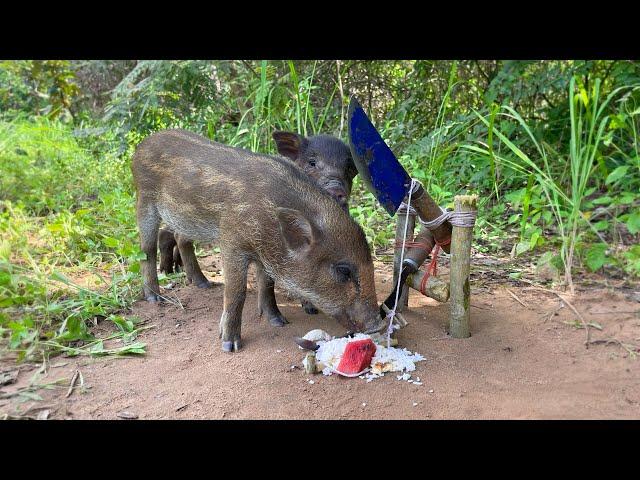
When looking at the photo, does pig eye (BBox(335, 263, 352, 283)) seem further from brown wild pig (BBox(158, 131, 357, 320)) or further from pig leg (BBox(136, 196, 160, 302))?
pig leg (BBox(136, 196, 160, 302))

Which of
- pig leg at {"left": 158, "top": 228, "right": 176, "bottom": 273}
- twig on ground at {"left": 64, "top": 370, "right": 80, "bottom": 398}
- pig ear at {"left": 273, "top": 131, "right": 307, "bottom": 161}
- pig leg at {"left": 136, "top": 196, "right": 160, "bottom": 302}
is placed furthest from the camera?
pig leg at {"left": 158, "top": 228, "right": 176, "bottom": 273}

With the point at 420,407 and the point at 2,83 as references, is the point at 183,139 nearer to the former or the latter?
the point at 420,407

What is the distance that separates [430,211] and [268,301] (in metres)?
1.39

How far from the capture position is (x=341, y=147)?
520 centimetres

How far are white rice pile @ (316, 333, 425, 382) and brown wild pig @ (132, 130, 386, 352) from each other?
5.2 inches

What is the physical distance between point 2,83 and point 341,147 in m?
10.4

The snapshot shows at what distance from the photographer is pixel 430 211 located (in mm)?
4023

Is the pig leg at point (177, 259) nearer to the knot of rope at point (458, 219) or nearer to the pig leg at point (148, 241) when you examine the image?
the pig leg at point (148, 241)

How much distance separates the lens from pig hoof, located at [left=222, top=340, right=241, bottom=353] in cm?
396

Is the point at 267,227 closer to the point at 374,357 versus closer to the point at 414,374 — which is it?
the point at 374,357

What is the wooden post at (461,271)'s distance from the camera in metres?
3.85

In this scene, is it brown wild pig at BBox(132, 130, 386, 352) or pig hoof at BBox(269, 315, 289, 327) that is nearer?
brown wild pig at BBox(132, 130, 386, 352)

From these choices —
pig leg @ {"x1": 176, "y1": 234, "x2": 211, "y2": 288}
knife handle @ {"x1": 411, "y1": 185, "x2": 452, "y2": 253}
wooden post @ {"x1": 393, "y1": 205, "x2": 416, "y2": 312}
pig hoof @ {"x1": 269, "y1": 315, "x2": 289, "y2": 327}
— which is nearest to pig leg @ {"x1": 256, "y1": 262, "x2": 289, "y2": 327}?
pig hoof @ {"x1": 269, "y1": 315, "x2": 289, "y2": 327}

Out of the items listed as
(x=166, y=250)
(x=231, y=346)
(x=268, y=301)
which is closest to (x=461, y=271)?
(x=268, y=301)
